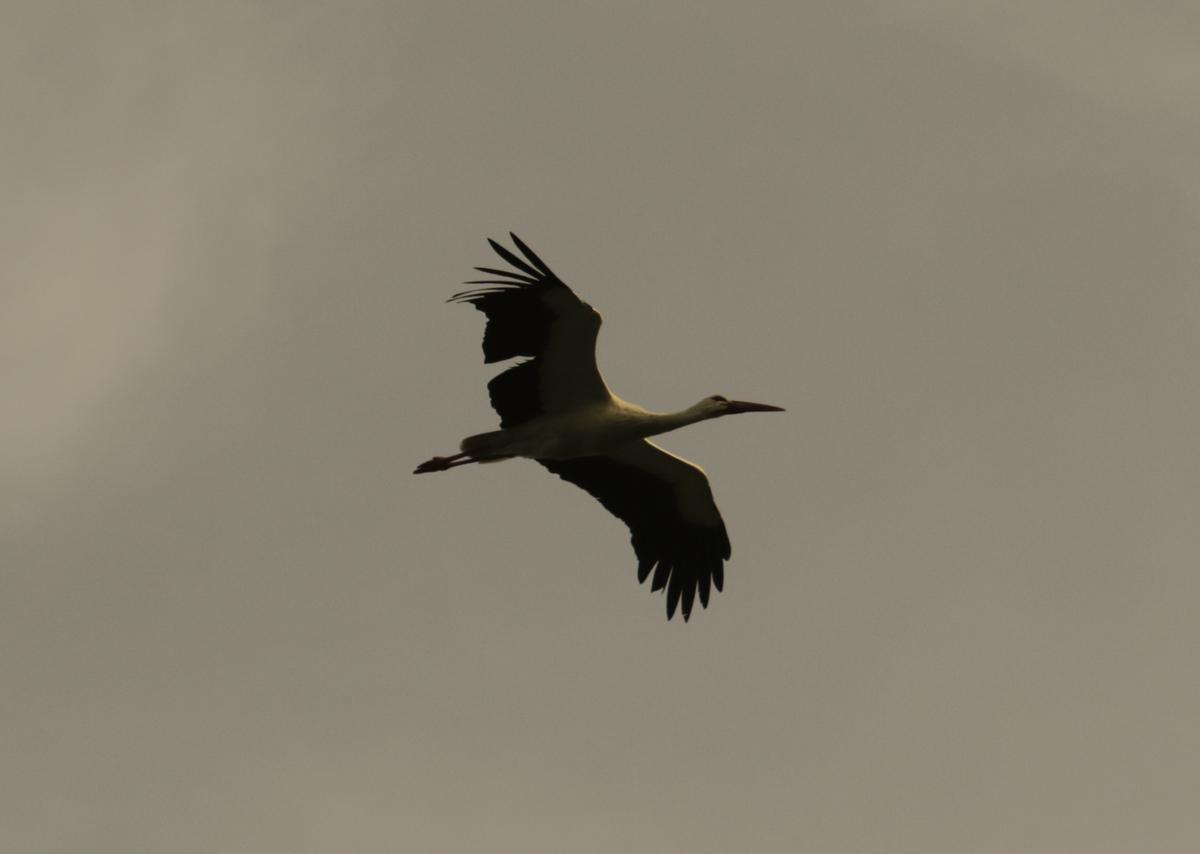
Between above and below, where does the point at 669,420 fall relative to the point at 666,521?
above

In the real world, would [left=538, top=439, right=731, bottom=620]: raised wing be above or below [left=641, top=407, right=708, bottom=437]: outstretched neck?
below

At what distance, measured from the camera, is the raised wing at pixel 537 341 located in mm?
23047

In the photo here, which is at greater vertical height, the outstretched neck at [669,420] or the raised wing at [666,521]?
the outstretched neck at [669,420]

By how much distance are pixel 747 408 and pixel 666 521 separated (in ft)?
5.22

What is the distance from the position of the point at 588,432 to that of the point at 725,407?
6.03 ft

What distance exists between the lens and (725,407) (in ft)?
82.0

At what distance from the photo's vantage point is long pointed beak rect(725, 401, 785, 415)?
82.2ft

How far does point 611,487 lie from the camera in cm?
2541

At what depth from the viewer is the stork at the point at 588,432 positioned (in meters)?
23.2

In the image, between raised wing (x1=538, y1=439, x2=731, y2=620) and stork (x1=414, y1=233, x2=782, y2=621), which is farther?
raised wing (x1=538, y1=439, x2=731, y2=620)

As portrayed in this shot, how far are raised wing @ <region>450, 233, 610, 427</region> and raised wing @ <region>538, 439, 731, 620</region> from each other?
1408mm

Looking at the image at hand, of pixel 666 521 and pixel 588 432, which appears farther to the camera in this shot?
pixel 666 521

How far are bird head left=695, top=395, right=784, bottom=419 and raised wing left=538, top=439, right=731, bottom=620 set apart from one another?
2.80 ft

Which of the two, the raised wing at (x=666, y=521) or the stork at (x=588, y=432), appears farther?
the raised wing at (x=666, y=521)
